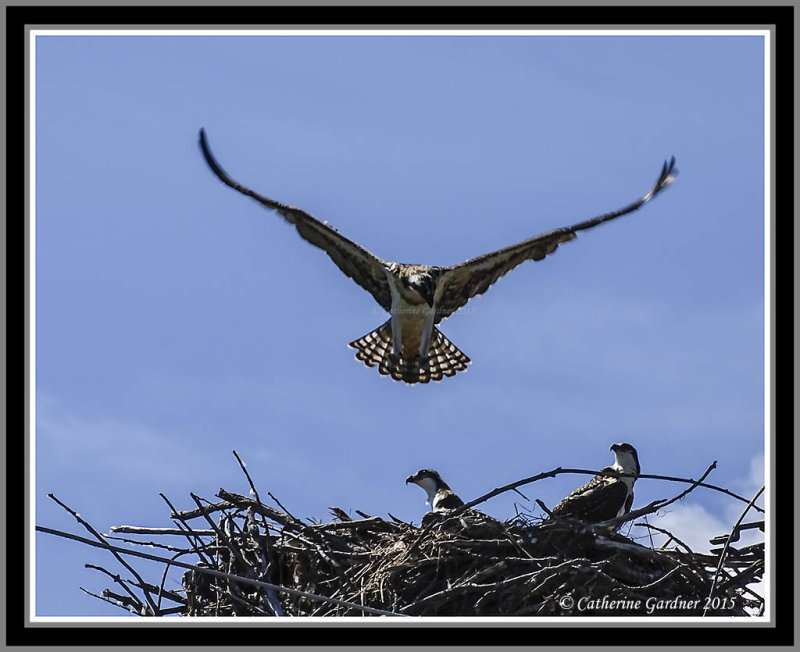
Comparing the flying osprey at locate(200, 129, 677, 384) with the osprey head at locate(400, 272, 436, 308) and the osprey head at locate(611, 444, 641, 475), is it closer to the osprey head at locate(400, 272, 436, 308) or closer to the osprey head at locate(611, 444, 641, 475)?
the osprey head at locate(400, 272, 436, 308)

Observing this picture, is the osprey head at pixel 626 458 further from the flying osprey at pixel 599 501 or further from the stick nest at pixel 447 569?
the stick nest at pixel 447 569

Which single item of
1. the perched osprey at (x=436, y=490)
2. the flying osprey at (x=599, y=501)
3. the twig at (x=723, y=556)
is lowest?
the twig at (x=723, y=556)

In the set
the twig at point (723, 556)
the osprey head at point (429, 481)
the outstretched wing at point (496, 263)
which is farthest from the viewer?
the osprey head at point (429, 481)

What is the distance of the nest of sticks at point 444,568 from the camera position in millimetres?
7207

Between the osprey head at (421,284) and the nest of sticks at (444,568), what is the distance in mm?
2140

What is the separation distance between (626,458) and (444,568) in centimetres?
317

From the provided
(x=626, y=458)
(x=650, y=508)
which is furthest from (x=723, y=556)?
(x=626, y=458)

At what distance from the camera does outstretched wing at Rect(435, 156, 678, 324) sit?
28.8 feet

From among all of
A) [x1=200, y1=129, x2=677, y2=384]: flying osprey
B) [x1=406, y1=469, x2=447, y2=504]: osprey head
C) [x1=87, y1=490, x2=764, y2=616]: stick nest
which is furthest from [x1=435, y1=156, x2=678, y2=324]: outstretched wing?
[x1=87, y1=490, x2=764, y2=616]: stick nest

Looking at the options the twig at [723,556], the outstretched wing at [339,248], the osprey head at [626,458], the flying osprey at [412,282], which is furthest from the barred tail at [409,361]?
the twig at [723,556]

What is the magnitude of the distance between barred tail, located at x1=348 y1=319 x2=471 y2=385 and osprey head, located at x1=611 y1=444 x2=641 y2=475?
1675 mm
